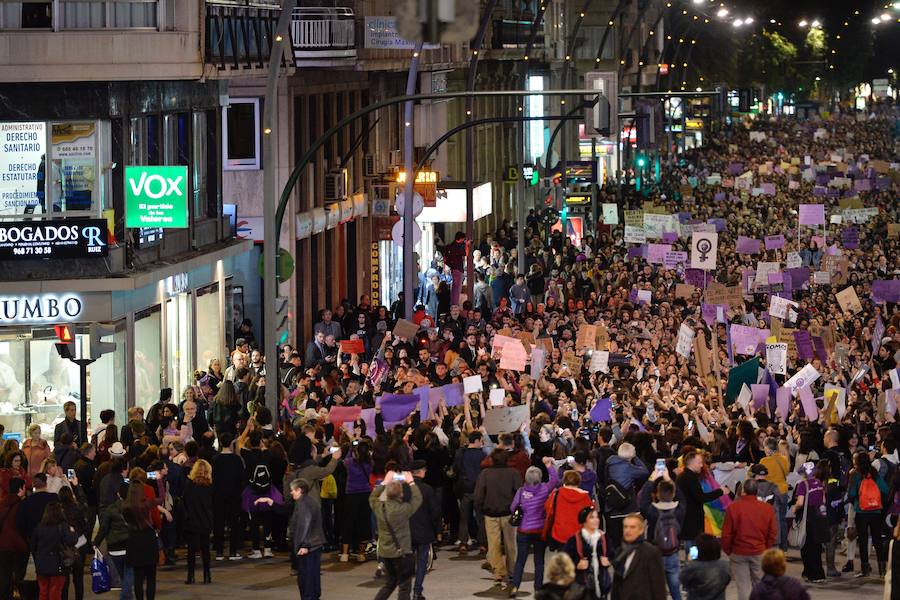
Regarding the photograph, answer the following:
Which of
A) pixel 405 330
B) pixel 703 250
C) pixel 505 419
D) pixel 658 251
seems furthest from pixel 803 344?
pixel 658 251

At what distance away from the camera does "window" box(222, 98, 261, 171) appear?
38188 millimetres

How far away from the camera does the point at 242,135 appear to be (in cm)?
Answer: 3850

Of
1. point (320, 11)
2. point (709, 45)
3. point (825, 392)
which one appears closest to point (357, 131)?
point (320, 11)

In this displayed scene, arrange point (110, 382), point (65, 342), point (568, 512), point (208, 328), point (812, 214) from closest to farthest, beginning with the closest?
point (568, 512)
point (65, 342)
point (110, 382)
point (208, 328)
point (812, 214)

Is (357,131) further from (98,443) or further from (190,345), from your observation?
(98,443)

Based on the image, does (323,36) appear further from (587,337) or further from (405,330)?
(587,337)

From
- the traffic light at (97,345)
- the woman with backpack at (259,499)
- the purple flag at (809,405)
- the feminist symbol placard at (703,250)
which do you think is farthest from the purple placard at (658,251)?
the woman with backpack at (259,499)

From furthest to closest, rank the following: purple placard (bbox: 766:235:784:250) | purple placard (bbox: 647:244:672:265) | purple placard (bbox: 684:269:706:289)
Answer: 1. purple placard (bbox: 647:244:672:265)
2. purple placard (bbox: 766:235:784:250)
3. purple placard (bbox: 684:269:706:289)

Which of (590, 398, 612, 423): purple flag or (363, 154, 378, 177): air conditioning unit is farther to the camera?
(363, 154, 378, 177): air conditioning unit

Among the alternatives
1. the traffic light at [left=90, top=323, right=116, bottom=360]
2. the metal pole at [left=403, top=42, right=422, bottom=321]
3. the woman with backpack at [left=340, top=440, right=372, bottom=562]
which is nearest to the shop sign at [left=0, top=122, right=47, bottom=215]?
the traffic light at [left=90, top=323, right=116, bottom=360]

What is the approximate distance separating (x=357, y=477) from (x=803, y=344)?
11825 mm

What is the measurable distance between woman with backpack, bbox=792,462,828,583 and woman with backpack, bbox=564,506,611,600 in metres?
4.00

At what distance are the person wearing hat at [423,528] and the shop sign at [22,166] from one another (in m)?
10.0

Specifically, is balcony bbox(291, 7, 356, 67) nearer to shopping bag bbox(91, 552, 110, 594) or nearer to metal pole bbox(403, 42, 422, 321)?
metal pole bbox(403, 42, 422, 321)
